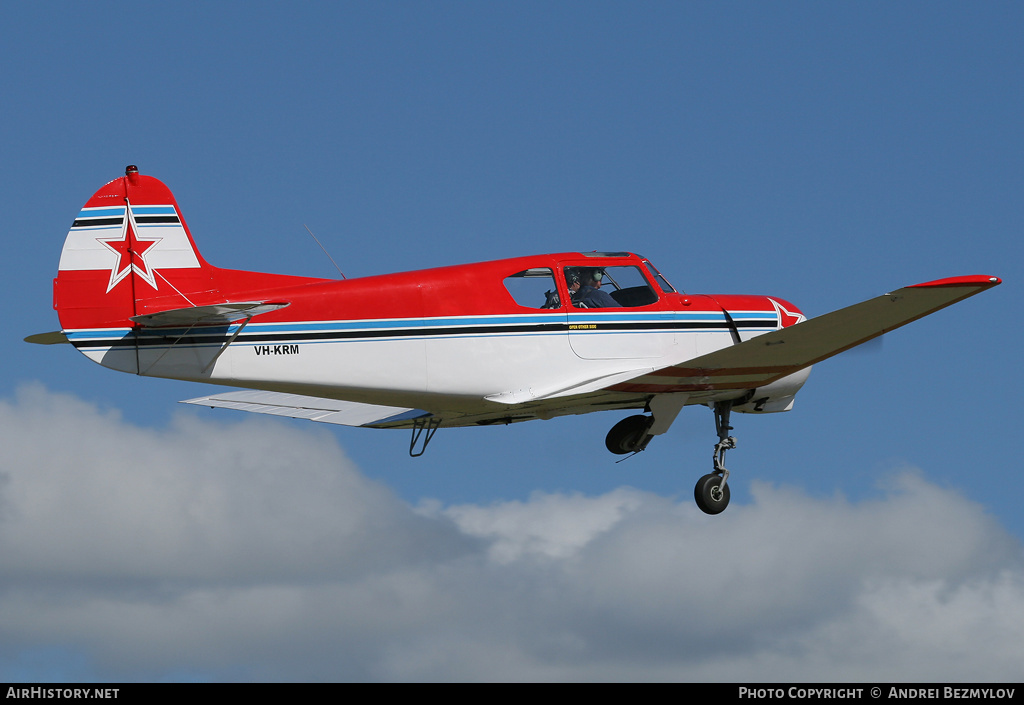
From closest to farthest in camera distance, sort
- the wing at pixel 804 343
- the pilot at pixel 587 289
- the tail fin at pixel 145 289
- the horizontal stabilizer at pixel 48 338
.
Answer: the tail fin at pixel 145 289
the wing at pixel 804 343
the horizontal stabilizer at pixel 48 338
the pilot at pixel 587 289

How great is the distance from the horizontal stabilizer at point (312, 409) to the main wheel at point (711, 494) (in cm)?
391

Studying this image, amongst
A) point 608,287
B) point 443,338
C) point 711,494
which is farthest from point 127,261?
point 711,494

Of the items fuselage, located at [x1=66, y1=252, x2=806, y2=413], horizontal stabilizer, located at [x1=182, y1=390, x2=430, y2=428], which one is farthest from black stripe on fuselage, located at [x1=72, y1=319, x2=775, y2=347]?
horizontal stabilizer, located at [x1=182, y1=390, x2=430, y2=428]

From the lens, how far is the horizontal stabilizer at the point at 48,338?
49.3 ft

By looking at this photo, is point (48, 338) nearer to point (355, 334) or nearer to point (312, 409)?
point (355, 334)

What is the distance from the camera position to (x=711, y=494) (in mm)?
17094

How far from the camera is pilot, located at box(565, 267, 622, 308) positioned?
15.9 metres

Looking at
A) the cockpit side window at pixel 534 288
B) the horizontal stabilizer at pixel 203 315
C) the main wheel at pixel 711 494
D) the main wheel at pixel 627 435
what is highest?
the cockpit side window at pixel 534 288

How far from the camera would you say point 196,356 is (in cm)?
1445

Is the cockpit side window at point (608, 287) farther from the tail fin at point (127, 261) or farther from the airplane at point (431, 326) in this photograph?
the tail fin at point (127, 261)

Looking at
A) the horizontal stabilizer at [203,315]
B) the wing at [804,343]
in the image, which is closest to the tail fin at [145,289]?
the horizontal stabilizer at [203,315]

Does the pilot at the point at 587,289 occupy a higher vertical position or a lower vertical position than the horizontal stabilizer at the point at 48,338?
higher
